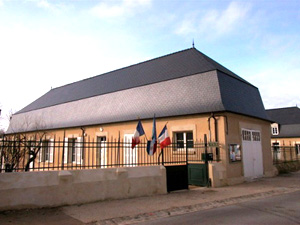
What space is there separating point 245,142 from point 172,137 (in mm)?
4079

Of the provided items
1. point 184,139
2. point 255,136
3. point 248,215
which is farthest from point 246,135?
point 248,215

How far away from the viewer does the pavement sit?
635 cm

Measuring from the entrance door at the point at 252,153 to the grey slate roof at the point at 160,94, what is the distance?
4.04 feet

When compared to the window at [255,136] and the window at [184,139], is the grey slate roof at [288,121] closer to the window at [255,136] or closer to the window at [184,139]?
the window at [255,136]

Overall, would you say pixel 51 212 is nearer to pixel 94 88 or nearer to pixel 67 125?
pixel 67 125

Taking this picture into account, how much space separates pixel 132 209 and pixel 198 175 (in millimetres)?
5213

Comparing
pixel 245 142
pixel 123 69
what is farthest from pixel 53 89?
pixel 245 142

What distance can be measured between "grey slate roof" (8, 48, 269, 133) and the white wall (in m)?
4.96

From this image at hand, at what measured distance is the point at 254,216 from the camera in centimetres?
649

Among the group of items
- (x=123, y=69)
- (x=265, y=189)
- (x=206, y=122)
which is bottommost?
(x=265, y=189)

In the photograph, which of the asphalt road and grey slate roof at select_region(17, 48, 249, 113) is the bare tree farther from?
grey slate roof at select_region(17, 48, 249, 113)

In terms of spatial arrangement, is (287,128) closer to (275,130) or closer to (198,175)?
(275,130)

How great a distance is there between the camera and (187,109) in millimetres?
13445

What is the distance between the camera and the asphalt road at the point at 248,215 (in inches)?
239
